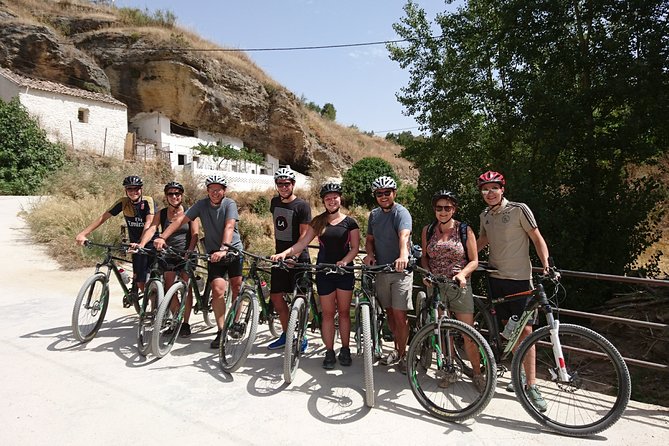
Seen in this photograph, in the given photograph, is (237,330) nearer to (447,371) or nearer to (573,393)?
(447,371)

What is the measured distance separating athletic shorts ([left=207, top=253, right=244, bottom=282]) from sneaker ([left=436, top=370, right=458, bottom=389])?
231cm

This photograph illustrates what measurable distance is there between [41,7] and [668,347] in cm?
4325

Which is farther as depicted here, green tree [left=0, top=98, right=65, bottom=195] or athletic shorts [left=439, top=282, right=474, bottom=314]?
green tree [left=0, top=98, right=65, bottom=195]

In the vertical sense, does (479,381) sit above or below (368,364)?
below

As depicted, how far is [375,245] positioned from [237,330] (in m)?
1.55

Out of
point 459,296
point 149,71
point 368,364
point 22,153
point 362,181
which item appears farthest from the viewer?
point 149,71

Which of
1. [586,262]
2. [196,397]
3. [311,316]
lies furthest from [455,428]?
[586,262]

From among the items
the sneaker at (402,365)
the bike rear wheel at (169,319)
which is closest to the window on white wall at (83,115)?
the bike rear wheel at (169,319)

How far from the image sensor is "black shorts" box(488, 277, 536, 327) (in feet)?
11.7

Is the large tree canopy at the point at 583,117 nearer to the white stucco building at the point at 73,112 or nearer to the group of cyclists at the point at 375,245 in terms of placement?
the group of cyclists at the point at 375,245

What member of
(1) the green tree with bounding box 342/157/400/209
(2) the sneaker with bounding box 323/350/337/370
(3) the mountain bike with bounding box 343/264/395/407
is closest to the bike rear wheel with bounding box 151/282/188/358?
(2) the sneaker with bounding box 323/350/337/370

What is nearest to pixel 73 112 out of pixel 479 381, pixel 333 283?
pixel 333 283

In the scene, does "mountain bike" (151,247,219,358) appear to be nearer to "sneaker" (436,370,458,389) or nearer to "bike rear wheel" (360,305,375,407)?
"bike rear wheel" (360,305,375,407)

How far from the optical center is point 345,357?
13.5 ft
